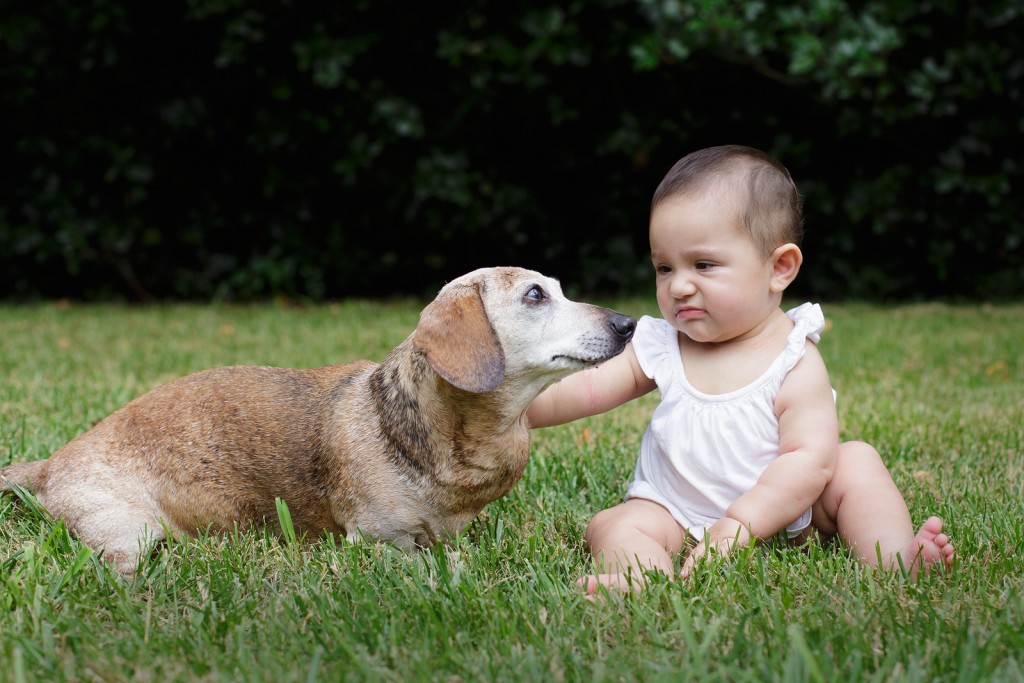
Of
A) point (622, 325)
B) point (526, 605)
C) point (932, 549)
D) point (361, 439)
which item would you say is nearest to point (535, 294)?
point (622, 325)

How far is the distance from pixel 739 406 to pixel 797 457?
0.73 feet

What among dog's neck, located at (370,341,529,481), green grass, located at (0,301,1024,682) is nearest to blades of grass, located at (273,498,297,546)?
green grass, located at (0,301,1024,682)

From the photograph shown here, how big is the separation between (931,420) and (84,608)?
11.2ft

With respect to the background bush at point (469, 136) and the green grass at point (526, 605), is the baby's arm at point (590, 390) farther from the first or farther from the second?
the background bush at point (469, 136)

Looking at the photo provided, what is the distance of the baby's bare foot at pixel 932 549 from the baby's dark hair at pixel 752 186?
0.83 meters

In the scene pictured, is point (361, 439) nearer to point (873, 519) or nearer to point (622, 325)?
point (622, 325)

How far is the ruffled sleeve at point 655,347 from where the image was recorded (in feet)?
9.59

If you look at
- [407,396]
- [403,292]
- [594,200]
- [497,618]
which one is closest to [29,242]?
[403,292]

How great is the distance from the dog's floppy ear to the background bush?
5208mm

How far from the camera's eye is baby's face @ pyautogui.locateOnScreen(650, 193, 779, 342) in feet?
8.78

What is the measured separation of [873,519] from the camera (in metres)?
2.64

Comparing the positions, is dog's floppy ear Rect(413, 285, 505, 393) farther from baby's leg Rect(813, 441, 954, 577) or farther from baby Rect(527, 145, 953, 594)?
baby's leg Rect(813, 441, 954, 577)

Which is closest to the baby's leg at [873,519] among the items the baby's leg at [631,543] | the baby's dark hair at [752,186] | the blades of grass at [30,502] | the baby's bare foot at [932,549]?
the baby's bare foot at [932,549]

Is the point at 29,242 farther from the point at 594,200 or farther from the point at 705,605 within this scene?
the point at 705,605
